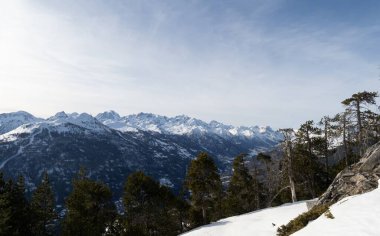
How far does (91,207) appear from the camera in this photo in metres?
53.3

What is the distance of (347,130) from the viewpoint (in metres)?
56.2

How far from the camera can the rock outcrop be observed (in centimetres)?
2316

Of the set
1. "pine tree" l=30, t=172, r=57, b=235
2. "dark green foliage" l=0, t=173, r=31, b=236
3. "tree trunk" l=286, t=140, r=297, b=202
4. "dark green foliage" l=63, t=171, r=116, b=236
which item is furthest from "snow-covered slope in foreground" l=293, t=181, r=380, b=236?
"pine tree" l=30, t=172, r=57, b=235

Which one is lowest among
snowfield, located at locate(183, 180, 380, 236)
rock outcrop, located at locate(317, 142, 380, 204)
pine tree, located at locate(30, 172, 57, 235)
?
pine tree, located at locate(30, 172, 57, 235)

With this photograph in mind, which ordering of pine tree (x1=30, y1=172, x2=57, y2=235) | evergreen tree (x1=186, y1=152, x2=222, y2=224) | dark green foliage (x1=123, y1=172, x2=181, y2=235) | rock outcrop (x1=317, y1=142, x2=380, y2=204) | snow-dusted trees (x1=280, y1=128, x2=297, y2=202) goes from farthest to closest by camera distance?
pine tree (x1=30, y1=172, x2=57, y2=235) < dark green foliage (x1=123, y1=172, x2=181, y2=235) < evergreen tree (x1=186, y1=152, x2=222, y2=224) < snow-dusted trees (x1=280, y1=128, x2=297, y2=202) < rock outcrop (x1=317, y1=142, x2=380, y2=204)

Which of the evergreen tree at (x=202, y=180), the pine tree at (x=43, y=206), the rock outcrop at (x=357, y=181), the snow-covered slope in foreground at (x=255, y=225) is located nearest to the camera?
the rock outcrop at (x=357, y=181)

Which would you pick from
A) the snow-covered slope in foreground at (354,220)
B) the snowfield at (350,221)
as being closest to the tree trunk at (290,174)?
the snowfield at (350,221)

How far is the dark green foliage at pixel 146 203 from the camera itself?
192ft

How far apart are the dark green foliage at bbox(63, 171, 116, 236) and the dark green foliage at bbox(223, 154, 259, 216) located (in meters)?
24.0

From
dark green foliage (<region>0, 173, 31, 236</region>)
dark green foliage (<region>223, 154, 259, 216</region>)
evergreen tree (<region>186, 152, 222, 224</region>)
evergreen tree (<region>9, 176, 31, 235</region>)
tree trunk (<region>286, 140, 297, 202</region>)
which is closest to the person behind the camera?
tree trunk (<region>286, 140, 297, 202</region>)

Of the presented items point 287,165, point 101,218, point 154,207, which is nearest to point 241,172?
point 154,207

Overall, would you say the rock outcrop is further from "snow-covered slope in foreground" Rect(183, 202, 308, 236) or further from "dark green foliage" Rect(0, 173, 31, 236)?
"dark green foliage" Rect(0, 173, 31, 236)

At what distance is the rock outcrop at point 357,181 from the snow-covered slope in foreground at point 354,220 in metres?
2.45

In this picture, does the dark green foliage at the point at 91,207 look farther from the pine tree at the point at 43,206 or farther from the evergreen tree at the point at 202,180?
the evergreen tree at the point at 202,180
